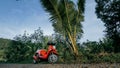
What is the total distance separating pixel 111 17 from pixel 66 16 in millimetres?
5118

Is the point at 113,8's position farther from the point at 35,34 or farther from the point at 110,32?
the point at 35,34

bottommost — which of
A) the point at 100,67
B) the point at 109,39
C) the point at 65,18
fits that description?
the point at 100,67

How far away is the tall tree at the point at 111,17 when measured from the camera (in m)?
19.4

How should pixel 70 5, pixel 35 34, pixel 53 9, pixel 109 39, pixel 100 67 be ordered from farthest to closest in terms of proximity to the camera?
pixel 35 34 → pixel 109 39 → pixel 70 5 → pixel 53 9 → pixel 100 67

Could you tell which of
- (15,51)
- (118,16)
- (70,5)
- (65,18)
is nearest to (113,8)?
(118,16)

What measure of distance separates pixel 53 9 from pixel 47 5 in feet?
1.46

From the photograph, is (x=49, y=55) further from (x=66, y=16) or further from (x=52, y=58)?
(x=66, y=16)

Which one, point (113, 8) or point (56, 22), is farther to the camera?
point (113, 8)

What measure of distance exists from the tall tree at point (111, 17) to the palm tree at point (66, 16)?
3.40 m

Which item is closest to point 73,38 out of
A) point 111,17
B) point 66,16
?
point 66,16

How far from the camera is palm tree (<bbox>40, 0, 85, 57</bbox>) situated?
52.1 ft

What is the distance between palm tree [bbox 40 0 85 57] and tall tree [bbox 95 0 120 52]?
3395 mm

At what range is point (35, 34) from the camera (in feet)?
85.1

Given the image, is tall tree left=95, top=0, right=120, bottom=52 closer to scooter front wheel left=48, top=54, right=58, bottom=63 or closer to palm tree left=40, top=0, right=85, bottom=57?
palm tree left=40, top=0, right=85, bottom=57
